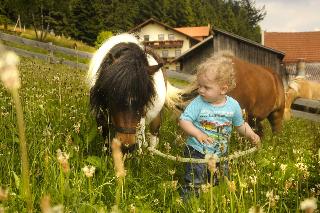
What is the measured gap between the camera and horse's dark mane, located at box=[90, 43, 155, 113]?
4066 millimetres

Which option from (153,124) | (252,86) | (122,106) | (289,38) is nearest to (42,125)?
(122,106)

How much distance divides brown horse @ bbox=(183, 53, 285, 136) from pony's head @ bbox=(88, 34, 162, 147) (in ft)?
6.90

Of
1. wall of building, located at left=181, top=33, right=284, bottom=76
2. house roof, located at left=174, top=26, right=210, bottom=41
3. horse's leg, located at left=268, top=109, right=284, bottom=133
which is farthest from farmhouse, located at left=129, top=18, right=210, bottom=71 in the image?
horse's leg, located at left=268, top=109, right=284, bottom=133

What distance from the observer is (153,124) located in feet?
17.7

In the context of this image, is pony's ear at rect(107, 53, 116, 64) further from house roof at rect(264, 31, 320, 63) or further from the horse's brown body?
house roof at rect(264, 31, 320, 63)

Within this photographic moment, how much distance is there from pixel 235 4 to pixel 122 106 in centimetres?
12622

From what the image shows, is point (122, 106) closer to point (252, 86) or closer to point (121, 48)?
point (121, 48)

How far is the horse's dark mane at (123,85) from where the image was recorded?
4.07 meters

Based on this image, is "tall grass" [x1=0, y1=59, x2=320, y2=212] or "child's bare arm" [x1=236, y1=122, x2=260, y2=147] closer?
"tall grass" [x1=0, y1=59, x2=320, y2=212]

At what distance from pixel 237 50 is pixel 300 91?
1264 inches

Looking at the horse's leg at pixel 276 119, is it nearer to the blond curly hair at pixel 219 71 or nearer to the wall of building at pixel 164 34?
the blond curly hair at pixel 219 71

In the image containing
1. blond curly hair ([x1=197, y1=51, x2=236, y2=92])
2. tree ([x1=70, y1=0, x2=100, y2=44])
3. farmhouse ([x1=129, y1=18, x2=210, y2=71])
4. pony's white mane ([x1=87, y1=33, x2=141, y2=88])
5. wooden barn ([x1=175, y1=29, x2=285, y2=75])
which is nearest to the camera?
blond curly hair ([x1=197, y1=51, x2=236, y2=92])

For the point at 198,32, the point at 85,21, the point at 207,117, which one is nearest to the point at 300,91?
the point at 207,117

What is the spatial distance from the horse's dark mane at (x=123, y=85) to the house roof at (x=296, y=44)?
5170cm
